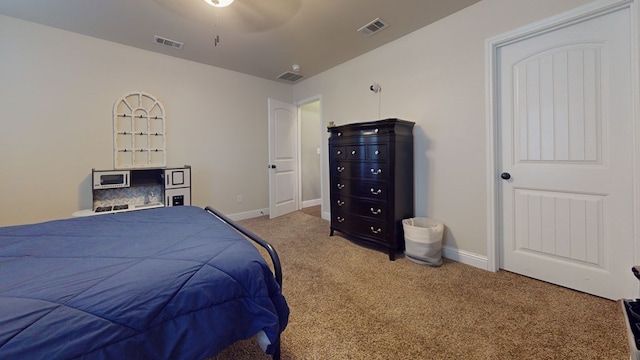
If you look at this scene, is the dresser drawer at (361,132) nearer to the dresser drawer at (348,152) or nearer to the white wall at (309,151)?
the dresser drawer at (348,152)

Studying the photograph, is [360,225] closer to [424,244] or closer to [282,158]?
[424,244]

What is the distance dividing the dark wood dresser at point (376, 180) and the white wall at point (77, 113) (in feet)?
7.11

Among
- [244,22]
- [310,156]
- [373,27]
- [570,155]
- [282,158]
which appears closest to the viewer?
[570,155]

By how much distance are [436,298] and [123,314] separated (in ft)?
6.31

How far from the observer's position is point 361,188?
290 cm

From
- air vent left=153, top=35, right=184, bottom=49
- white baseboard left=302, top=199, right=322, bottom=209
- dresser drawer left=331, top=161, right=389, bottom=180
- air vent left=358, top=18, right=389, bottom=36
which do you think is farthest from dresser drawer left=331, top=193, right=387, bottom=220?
air vent left=153, top=35, right=184, bottom=49

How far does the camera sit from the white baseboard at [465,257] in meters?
2.36

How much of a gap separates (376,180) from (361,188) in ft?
0.76

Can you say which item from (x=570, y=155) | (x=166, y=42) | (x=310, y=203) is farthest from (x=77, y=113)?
(x=570, y=155)

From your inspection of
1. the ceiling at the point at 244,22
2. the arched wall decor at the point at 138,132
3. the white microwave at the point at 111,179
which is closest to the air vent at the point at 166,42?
the ceiling at the point at 244,22

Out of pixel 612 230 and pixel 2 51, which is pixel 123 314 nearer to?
pixel 612 230

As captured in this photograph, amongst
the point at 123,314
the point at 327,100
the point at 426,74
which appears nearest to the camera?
the point at 123,314

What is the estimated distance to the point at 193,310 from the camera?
0.88 metres

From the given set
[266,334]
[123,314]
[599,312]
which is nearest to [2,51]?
[123,314]
